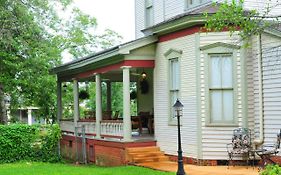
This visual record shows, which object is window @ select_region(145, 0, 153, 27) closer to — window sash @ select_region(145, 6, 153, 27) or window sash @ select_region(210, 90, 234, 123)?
window sash @ select_region(145, 6, 153, 27)

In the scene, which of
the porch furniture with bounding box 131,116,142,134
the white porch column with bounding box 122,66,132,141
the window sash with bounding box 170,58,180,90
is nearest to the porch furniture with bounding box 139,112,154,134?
the porch furniture with bounding box 131,116,142,134

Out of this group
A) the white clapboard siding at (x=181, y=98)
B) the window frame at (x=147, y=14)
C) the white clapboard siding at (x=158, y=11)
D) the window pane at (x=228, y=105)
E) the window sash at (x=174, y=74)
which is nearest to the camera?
the window pane at (x=228, y=105)

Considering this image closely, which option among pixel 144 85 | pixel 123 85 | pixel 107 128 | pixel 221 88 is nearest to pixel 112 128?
pixel 107 128

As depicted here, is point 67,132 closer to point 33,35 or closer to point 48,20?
→ point 33,35

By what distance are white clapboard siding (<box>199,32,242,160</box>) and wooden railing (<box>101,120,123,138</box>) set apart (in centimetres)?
382

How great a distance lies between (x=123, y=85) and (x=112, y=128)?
203 cm

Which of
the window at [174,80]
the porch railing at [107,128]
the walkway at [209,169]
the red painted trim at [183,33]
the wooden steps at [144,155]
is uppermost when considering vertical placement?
the red painted trim at [183,33]

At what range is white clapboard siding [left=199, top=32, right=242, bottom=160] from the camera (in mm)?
15133

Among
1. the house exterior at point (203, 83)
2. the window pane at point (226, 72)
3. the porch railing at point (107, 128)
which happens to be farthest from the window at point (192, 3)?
the porch railing at point (107, 128)

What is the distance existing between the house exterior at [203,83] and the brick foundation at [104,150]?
0.07m

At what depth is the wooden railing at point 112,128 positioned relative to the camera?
1828 centimetres

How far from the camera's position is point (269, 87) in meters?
14.6

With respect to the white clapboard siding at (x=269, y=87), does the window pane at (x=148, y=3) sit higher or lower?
higher

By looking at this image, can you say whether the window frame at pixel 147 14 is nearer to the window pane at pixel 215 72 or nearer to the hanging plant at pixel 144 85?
the hanging plant at pixel 144 85
